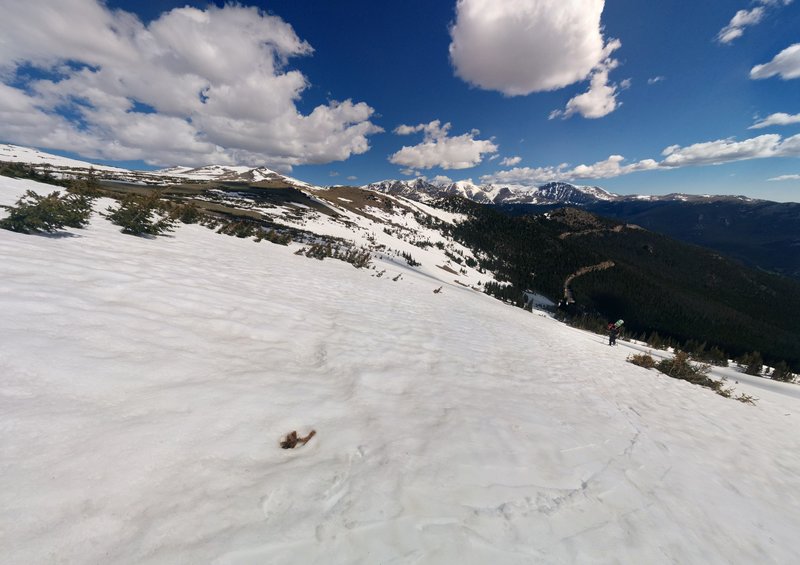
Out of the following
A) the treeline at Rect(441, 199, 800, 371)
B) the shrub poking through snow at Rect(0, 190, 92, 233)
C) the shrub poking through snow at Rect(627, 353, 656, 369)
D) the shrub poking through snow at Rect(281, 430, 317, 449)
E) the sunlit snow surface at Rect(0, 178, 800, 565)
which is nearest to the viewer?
the sunlit snow surface at Rect(0, 178, 800, 565)

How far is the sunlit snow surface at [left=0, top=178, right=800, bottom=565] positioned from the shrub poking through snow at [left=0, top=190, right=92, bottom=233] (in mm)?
620

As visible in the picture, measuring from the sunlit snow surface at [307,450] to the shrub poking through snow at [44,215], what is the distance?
2.04 feet

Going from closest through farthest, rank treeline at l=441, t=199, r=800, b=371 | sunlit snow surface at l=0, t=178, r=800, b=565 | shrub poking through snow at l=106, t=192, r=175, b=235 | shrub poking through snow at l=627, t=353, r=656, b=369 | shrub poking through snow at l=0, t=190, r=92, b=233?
sunlit snow surface at l=0, t=178, r=800, b=565
shrub poking through snow at l=0, t=190, r=92, b=233
shrub poking through snow at l=106, t=192, r=175, b=235
shrub poking through snow at l=627, t=353, r=656, b=369
treeline at l=441, t=199, r=800, b=371

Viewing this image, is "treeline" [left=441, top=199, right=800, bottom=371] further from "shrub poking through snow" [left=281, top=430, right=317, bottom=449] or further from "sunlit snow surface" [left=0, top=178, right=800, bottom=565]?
"shrub poking through snow" [left=281, top=430, right=317, bottom=449]

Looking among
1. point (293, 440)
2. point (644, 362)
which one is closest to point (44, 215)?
point (293, 440)

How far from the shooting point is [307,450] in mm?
3623

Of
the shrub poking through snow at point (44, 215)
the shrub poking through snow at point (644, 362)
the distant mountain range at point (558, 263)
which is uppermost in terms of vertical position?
the distant mountain range at point (558, 263)

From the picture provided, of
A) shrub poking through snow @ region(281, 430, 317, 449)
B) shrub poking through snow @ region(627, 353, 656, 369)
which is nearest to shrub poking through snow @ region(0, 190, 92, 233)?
shrub poking through snow @ region(281, 430, 317, 449)

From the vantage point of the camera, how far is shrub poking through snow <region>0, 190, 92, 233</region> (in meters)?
8.10

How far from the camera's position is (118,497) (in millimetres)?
2566

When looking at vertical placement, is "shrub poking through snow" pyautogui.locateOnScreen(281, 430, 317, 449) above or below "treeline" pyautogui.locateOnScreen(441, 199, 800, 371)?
below

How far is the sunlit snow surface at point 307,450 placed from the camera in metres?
2.55

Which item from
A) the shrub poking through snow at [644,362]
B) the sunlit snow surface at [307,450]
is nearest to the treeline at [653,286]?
the shrub poking through snow at [644,362]

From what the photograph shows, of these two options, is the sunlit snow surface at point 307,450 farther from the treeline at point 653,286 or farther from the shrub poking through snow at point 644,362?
the treeline at point 653,286
